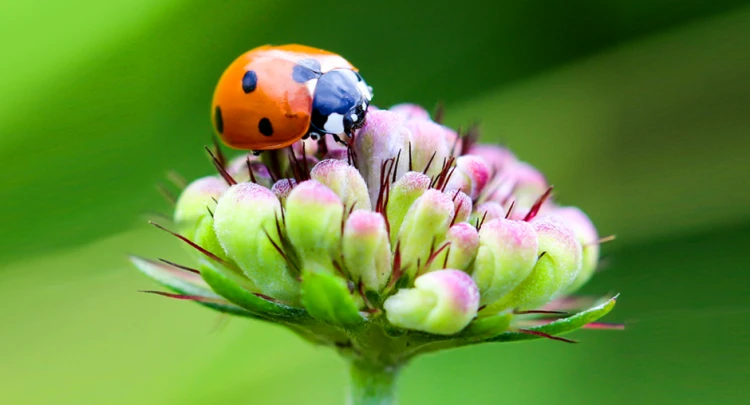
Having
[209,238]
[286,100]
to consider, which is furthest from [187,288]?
[286,100]

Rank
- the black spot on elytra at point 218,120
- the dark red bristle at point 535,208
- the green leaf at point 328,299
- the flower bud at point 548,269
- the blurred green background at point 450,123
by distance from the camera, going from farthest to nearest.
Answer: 1. the blurred green background at point 450,123
2. the black spot on elytra at point 218,120
3. the dark red bristle at point 535,208
4. the flower bud at point 548,269
5. the green leaf at point 328,299

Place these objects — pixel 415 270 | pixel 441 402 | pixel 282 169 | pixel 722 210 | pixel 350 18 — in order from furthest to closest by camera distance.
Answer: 1. pixel 350 18
2. pixel 722 210
3. pixel 441 402
4. pixel 282 169
5. pixel 415 270

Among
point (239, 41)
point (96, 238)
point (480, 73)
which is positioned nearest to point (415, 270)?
point (96, 238)

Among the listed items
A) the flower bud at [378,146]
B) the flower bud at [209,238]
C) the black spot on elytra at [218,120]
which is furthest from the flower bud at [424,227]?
the black spot on elytra at [218,120]

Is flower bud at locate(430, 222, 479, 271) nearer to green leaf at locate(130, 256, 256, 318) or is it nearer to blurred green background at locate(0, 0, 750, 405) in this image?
green leaf at locate(130, 256, 256, 318)

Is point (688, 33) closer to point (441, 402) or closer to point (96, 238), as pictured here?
point (441, 402)

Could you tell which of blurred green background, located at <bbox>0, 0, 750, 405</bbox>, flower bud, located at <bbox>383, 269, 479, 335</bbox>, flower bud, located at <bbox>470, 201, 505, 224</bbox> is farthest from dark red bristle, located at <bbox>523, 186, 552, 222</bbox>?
blurred green background, located at <bbox>0, 0, 750, 405</bbox>

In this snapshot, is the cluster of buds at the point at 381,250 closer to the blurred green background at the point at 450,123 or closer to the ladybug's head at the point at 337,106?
the ladybug's head at the point at 337,106
